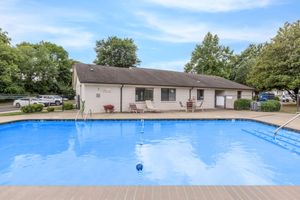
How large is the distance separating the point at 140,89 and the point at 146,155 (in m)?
12.7

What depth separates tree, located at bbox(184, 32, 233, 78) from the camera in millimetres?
42688

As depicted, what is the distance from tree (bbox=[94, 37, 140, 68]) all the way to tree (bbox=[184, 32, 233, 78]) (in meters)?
12.5

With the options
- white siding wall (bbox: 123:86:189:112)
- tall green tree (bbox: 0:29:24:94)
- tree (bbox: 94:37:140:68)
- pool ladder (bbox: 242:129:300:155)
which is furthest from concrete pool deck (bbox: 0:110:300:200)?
tree (bbox: 94:37:140:68)

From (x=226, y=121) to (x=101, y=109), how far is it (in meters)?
9.13

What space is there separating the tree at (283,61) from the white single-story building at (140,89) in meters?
3.29

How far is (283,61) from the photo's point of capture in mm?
23766

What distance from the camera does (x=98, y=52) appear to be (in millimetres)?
47969

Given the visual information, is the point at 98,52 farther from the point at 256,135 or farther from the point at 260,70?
the point at 256,135

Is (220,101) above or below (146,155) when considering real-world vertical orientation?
above

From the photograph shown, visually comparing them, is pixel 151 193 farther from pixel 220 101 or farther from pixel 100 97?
pixel 220 101

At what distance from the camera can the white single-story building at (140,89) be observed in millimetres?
18828

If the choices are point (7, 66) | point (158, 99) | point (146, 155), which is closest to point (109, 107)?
point (158, 99)

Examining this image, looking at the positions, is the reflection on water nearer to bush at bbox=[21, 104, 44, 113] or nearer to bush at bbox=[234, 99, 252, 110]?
bush at bbox=[21, 104, 44, 113]

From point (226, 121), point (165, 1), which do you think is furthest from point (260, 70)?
point (165, 1)
